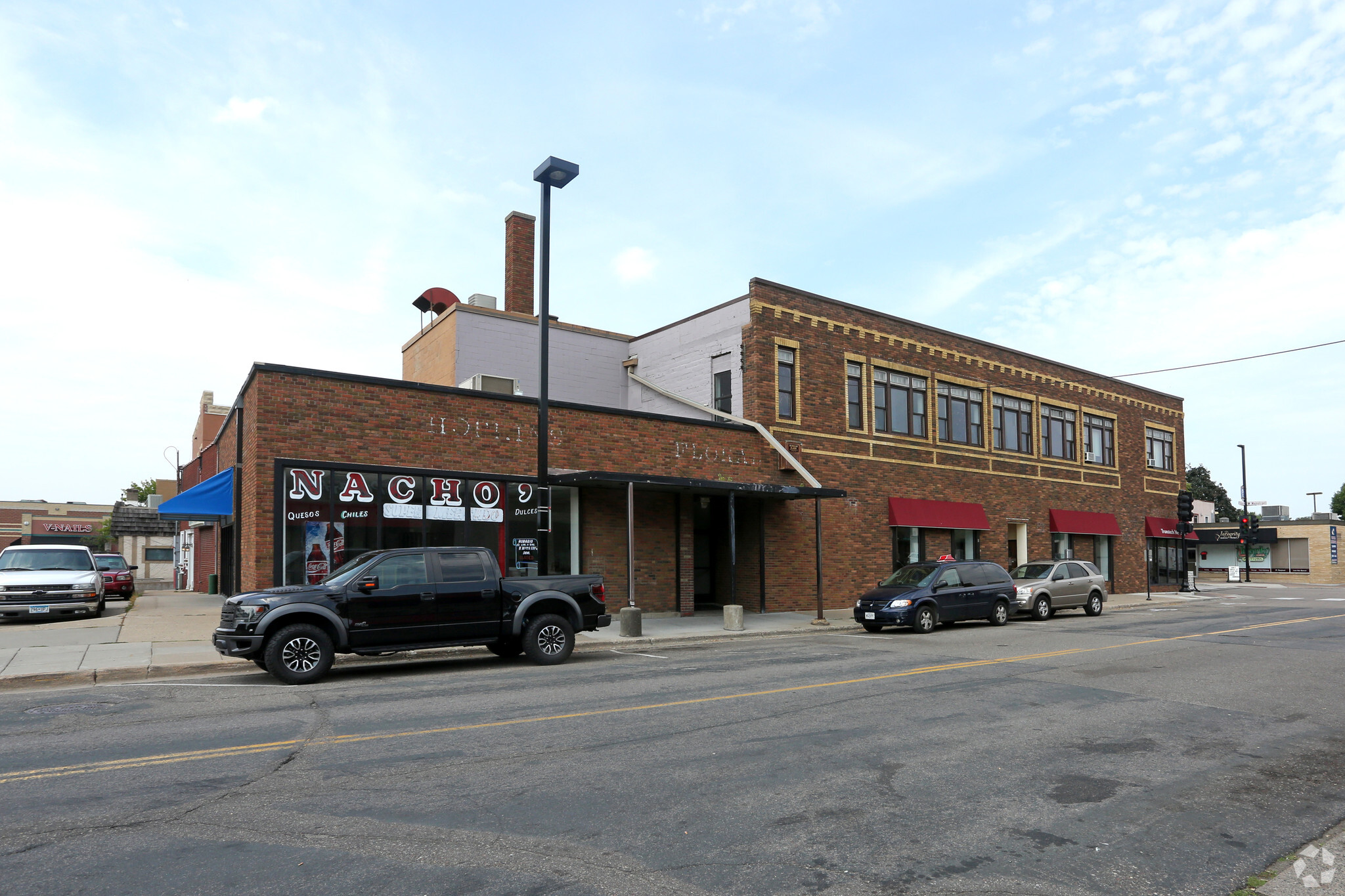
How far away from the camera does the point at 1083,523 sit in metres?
35.0

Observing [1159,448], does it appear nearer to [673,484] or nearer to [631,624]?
[673,484]

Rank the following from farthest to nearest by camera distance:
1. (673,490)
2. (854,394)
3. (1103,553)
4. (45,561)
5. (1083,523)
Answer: (1103,553), (1083,523), (854,394), (673,490), (45,561)

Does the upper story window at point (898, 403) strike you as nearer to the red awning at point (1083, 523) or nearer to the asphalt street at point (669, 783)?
the red awning at point (1083, 523)

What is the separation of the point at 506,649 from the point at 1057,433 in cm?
2848

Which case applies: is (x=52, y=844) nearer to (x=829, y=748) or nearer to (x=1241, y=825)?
(x=829, y=748)

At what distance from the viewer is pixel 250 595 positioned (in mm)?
11258

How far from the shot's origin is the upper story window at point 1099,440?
3666 cm

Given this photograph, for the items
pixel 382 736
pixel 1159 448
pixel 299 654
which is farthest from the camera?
pixel 1159 448

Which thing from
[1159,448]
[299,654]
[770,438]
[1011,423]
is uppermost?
[1011,423]

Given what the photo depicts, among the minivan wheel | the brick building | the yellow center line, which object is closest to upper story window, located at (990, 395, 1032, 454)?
the brick building

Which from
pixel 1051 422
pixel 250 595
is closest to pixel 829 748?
pixel 250 595

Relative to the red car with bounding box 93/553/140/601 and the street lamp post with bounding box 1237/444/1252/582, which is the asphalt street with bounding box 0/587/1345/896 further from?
the street lamp post with bounding box 1237/444/1252/582

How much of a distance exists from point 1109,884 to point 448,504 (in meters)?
15.3

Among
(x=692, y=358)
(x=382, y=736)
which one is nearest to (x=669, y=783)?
(x=382, y=736)
